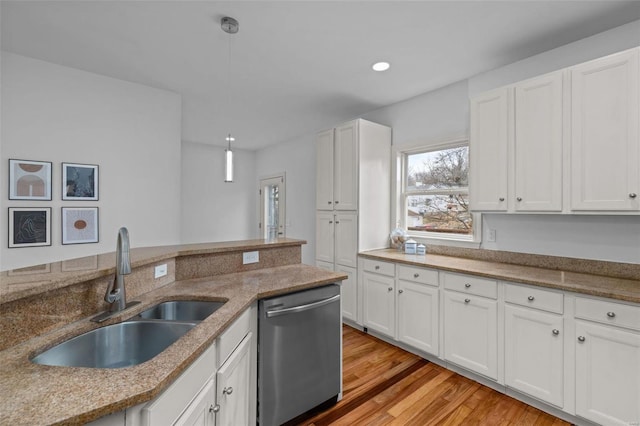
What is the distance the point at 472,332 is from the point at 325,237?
195 centimetres

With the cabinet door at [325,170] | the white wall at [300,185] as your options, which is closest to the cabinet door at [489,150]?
the cabinet door at [325,170]

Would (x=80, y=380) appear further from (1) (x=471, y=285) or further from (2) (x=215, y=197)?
(2) (x=215, y=197)

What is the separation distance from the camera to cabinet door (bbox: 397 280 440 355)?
2678mm

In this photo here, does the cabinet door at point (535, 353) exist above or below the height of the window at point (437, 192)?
below

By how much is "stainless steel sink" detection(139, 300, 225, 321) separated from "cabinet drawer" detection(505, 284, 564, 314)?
2.02 metres

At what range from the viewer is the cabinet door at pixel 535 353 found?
1.97 m

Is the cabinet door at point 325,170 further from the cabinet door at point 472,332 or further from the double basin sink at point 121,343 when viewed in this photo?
the double basin sink at point 121,343

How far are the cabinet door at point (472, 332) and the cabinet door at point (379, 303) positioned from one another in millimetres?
584

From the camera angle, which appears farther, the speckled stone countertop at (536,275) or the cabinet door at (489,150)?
the cabinet door at (489,150)

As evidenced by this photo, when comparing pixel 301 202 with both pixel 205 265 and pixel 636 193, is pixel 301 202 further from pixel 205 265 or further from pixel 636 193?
pixel 636 193

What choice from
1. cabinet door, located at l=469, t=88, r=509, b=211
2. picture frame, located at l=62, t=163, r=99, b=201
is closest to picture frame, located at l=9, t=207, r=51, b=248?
picture frame, located at l=62, t=163, r=99, b=201

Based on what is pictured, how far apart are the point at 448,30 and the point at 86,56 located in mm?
3026

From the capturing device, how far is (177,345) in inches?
42.1

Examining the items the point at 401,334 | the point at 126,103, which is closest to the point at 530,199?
the point at 401,334
